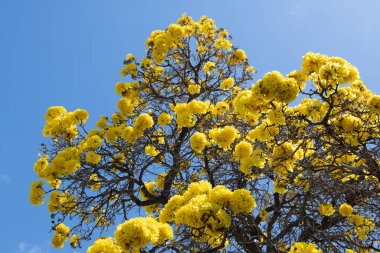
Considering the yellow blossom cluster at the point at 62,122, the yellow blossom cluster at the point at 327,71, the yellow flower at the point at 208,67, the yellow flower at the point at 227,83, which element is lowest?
the yellow blossom cluster at the point at 327,71

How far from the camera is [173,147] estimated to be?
853 cm

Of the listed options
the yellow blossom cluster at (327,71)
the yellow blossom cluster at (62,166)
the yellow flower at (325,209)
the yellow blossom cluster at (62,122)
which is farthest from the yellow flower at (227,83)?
the yellow blossom cluster at (327,71)

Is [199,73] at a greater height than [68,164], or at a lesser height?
greater

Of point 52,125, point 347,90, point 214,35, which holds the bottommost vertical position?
point 347,90

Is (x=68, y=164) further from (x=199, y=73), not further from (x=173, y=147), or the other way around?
(x=199, y=73)

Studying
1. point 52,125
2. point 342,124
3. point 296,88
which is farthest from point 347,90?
point 52,125

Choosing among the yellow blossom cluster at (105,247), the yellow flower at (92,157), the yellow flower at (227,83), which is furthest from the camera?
the yellow flower at (227,83)

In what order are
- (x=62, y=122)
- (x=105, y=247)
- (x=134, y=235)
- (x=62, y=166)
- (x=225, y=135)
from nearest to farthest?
(x=134, y=235)
(x=105, y=247)
(x=225, y=135)
(x=62, y=166)
(x=62, y=122)

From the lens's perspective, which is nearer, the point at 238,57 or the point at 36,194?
the point at 36,194

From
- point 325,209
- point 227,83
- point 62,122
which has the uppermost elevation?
point 227,83

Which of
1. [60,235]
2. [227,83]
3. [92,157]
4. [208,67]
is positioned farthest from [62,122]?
[208,67]

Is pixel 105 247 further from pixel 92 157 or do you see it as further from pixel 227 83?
pixel 227 83

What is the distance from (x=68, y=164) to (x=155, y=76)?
14.6 ft

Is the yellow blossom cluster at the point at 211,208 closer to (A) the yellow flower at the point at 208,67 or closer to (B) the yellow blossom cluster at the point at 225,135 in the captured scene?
(B) the yellow blossom cluster at the point at 225,135
